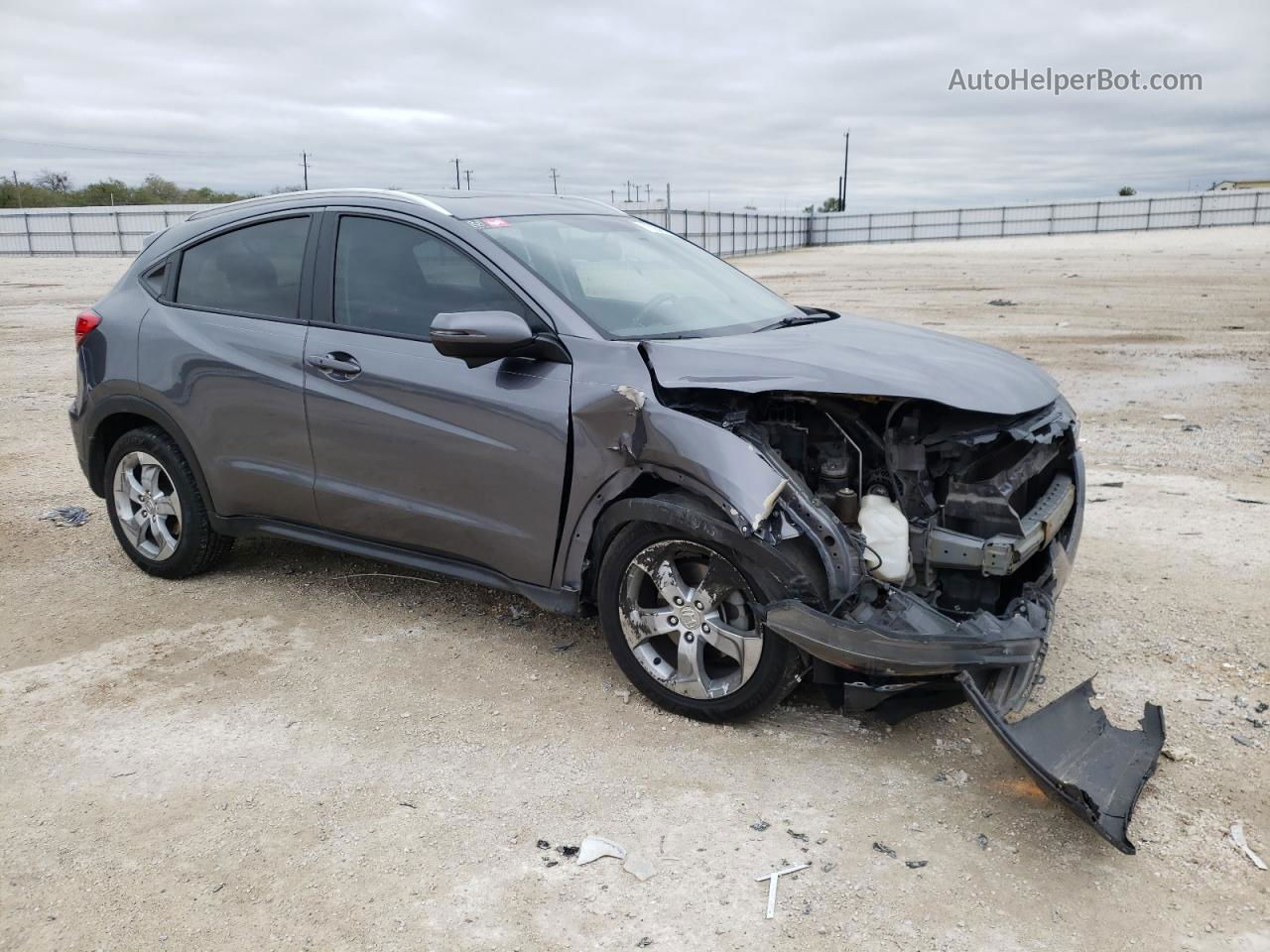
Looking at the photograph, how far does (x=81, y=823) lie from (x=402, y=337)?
6.63 ft

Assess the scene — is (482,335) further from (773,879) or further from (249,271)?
(773,879)

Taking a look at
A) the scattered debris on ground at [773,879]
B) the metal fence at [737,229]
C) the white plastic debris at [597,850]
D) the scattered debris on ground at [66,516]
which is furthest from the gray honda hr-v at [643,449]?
the metal fence at [737,229]

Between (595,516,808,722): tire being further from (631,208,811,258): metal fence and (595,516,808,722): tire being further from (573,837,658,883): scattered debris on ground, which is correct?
(631,208,811,258): metal fence

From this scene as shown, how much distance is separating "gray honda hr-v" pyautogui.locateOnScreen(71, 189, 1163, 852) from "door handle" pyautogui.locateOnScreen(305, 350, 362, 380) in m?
0.01

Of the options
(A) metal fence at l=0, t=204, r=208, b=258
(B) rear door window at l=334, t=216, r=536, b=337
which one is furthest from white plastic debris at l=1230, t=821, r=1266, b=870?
(A) metal fence at l=0, t=204, r=208, b=258

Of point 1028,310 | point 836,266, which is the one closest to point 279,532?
point 1028,310

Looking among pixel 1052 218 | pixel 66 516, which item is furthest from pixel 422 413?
pixel 1052 218

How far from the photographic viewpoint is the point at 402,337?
4191 millimetres

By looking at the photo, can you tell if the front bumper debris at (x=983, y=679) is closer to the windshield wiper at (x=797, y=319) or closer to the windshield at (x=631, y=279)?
the windshield at (x=631, y=279)

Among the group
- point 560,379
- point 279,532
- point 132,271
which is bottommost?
point 279,532

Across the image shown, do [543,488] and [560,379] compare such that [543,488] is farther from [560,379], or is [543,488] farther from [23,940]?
[23,940]

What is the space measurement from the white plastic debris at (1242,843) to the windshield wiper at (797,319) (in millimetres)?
2335

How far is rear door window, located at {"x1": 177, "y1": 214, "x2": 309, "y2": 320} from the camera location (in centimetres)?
460

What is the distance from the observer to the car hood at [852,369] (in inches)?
135
